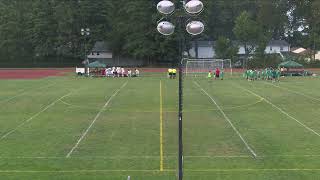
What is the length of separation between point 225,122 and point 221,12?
77.4m

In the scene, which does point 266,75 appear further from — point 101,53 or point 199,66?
point 101,53

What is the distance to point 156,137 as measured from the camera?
2041cm

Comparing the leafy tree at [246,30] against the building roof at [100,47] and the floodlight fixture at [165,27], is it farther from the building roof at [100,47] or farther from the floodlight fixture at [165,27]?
the floodlight fixture at [165,27]

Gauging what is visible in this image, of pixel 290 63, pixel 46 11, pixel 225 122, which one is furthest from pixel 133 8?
pixel 225 122

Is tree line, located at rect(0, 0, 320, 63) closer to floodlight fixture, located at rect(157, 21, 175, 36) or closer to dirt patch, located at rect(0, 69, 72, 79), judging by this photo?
dirt patch, located at rect(0, 69, 72, 79)

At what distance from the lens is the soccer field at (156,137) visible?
1522cm

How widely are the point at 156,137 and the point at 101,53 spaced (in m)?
80.0

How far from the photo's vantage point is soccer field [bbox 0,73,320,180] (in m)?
15.2

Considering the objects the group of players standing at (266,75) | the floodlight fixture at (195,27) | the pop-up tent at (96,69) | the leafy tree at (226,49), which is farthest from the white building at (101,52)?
the floodlight fixture at (195,27)

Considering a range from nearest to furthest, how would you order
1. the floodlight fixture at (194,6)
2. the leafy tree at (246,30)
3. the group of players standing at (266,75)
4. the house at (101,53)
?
1. the floodlight fixture at (194,6)
2. the group of players standing at (266,75)
3. the leafy tree at (246,30)
4. the house at (101,53)

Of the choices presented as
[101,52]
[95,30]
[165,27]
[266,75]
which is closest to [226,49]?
[95,30]

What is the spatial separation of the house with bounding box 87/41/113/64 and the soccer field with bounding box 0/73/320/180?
62.5m

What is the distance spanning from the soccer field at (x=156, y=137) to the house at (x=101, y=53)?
2460 inches

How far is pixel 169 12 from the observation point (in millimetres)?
11742
